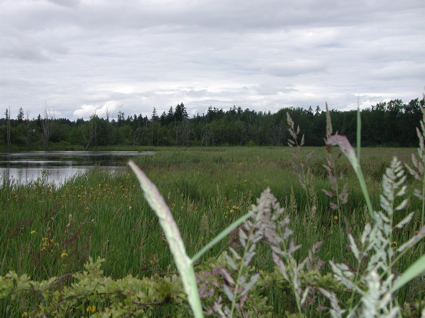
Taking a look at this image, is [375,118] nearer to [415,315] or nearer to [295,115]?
[295,115]

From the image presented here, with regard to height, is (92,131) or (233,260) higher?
(92,131)

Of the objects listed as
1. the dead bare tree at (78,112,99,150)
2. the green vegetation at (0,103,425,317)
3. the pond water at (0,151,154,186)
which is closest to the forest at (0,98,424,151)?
the dead bare tree at (78,112,99,150)

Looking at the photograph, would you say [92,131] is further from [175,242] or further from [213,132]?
[175,242]

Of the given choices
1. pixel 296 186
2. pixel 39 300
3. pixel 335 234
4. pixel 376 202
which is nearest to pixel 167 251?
pixel 39 300

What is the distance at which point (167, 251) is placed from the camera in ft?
10.0

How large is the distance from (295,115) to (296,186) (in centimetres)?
8437

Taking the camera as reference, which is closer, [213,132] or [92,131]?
[92,131]

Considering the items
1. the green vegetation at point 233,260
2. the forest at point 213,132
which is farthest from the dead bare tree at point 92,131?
the green vegetation at point 233,260

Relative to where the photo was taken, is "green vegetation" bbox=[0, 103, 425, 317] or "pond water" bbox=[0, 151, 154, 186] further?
"pond water" bbox=[0, 151, 154, 186]

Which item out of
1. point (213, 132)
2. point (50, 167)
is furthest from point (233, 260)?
point (213, 132)

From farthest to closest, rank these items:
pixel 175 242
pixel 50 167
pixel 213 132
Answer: pixel 213 132, pixel 50 167, pixel 175 242

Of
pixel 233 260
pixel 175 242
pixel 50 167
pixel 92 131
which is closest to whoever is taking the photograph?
pixel 175 242

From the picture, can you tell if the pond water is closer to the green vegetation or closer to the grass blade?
the green vegetation

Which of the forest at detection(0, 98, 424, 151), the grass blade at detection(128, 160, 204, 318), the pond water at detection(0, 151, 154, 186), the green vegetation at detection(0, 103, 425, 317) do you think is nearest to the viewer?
the grass blade at detection(128, 160, 204, 318)
